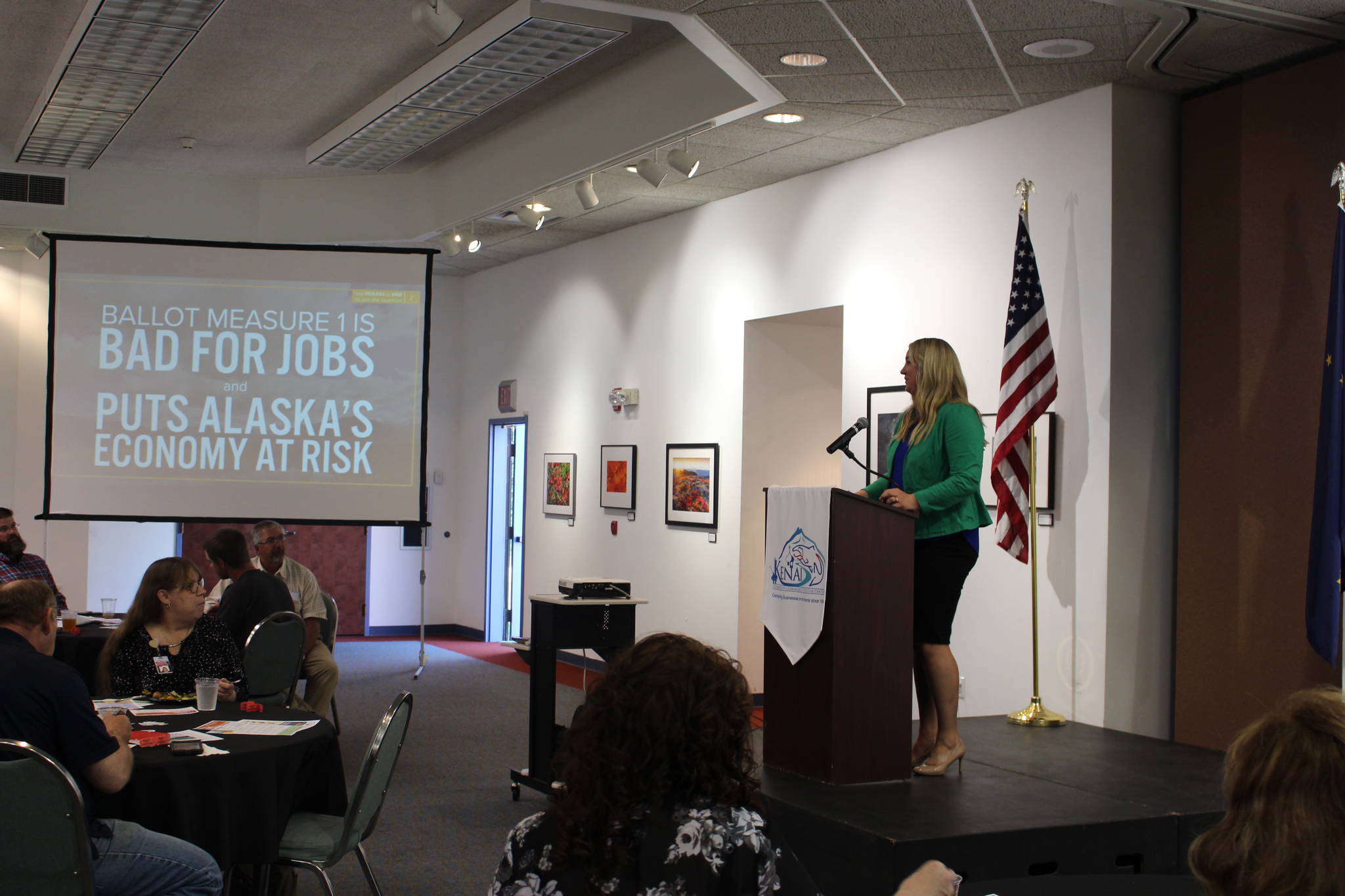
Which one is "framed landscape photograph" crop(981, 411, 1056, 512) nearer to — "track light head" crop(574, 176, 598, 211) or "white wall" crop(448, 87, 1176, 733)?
"white wall" crop(448, 87, 1176, 733)

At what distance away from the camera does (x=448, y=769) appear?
6.42 metres

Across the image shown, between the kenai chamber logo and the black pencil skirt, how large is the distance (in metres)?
0.40

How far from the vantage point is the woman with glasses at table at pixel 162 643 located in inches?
171

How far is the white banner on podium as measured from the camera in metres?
3.85

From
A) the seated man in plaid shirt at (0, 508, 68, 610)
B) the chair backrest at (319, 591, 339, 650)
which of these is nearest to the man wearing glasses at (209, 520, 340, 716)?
the chair backrest at (319, 591, 339, 650)

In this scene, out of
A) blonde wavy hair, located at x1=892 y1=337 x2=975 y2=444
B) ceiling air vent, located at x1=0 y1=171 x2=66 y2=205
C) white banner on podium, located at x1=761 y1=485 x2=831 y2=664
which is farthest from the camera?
ceiling air vent, located at x1=0 y1=171 x2=66 y2=205

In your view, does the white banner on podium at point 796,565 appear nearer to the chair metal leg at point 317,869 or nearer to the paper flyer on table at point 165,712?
the chair metal leg at point 317,869

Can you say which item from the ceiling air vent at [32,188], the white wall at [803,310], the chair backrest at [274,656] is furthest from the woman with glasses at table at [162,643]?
the ceiling air vent at [32,188]

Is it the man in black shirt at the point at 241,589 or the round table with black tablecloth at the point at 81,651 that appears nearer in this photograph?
the man in black shirt at the point at 241,589

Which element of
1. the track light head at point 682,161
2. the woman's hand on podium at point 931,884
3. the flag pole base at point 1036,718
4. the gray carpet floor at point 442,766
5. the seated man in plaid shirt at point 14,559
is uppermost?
the track light head at point 682,161

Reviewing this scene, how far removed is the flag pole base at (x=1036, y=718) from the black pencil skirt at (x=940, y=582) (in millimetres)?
1524

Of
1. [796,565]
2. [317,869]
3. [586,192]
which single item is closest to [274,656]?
[317,869]

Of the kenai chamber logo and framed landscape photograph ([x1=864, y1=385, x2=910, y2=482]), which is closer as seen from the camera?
the kenai chamber logo

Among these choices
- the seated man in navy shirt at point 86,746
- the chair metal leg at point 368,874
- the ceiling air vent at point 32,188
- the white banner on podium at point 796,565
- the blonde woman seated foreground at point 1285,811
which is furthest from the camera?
the ceiling air vent at point 32,188
